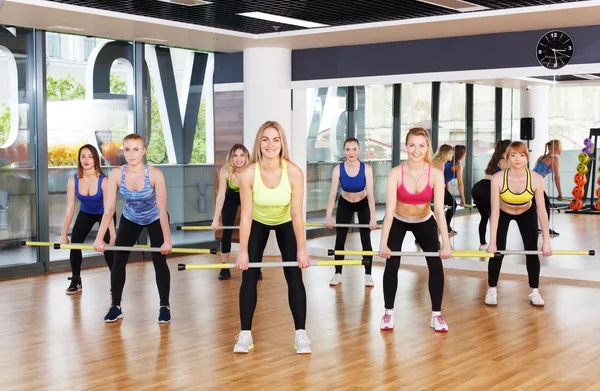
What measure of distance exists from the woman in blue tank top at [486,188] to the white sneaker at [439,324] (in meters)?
2.22

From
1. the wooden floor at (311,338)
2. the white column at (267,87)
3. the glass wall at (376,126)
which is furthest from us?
the white column at (267,87)

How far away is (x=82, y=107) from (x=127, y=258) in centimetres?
325

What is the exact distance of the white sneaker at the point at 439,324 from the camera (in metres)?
6.01


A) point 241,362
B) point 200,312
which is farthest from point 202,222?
point 241,362

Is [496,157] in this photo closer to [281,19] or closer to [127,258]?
[281,19]

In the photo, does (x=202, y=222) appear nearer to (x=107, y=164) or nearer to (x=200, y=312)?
(x=107, y=164)

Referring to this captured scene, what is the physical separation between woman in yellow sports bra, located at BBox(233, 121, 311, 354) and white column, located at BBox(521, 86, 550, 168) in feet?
13.1

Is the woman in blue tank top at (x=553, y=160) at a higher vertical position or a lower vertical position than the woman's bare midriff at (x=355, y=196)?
higher

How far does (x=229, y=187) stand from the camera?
797 cm

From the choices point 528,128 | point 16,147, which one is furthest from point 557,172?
point 16,147

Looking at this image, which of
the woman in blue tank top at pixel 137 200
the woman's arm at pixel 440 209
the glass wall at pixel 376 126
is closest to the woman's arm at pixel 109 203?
the woman in blue tank top at pixel 137 200

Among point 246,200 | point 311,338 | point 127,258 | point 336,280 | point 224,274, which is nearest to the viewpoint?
point 246,200

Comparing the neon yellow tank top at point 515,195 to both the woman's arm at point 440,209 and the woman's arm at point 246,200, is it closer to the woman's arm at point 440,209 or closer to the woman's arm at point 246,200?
the woman's arm at point 440,209

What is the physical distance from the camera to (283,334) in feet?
19.6
